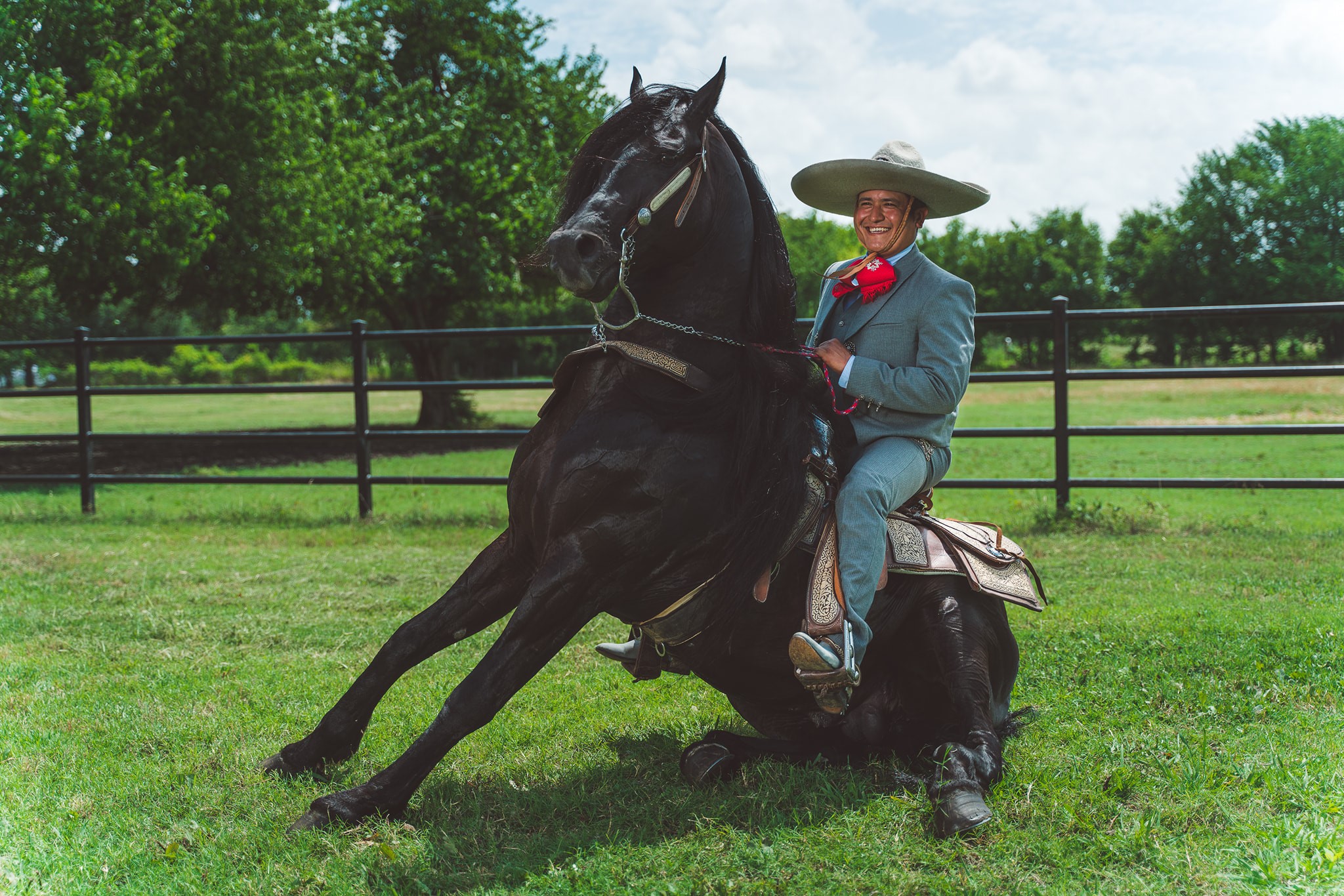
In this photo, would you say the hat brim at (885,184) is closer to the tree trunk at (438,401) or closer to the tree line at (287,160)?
the tree line at (287,160)

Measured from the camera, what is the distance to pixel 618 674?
483 cm

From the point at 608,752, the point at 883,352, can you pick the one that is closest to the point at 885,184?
the point at 883,352

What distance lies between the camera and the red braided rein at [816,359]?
10.6 feet

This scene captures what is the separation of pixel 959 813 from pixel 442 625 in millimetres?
1764

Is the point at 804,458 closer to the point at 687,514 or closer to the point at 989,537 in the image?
the point at 687,514

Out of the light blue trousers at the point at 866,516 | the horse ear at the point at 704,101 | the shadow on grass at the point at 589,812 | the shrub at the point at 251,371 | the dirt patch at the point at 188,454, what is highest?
the shrub at the point at 251,371

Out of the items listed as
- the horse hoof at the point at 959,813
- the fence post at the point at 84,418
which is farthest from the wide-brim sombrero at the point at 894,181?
the fence post at the point at 84,418

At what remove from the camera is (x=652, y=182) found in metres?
2.94

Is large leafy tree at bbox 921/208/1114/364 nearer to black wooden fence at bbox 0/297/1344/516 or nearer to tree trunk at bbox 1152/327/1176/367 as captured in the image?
tree trunk at bbox 1152/327/1176/367

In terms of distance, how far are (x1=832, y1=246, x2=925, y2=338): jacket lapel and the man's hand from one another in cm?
15

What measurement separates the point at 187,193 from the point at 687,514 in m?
12.5

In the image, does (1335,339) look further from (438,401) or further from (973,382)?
(973,382)

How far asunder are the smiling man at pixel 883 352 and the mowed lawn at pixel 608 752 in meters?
0.64

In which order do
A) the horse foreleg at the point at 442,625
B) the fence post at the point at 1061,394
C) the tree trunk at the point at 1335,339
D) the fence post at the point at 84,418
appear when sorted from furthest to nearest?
the tree trunk at the point at 1335,339 < the fence post at the point at 84,418 < the fence post at the point at 1061,394 < the horse foreleg at the point at 442,625
